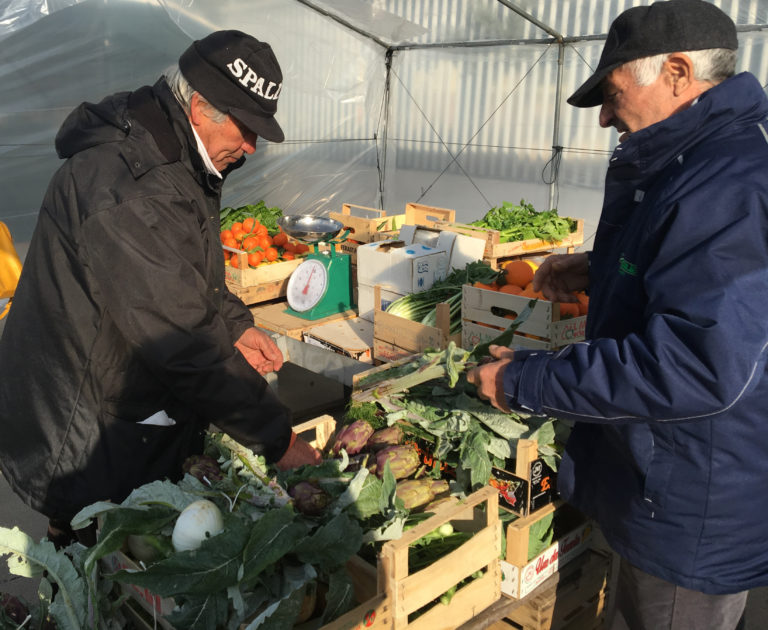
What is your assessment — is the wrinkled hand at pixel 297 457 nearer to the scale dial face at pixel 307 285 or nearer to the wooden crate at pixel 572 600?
the wooden crate at pixel 572 600

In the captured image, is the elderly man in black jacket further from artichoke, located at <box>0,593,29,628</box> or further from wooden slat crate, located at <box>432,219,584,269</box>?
wooden slat crate, located at <box>432,219,584,269</box>

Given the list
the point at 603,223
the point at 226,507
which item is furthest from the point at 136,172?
the point at 603,223

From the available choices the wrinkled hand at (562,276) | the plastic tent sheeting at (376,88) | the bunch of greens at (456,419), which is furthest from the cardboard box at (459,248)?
the plastic tent sheeting at (376,88)

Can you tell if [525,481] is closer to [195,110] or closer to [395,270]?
[195,110]

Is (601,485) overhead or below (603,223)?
below

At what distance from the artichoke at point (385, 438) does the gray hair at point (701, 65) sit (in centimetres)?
150

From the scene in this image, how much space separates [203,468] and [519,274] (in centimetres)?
224

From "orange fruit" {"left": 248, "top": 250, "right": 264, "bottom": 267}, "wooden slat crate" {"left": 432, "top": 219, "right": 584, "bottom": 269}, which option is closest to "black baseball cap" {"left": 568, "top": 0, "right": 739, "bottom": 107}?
"wooden slat crate" {"left": 432, "top": 219, "right": 584, "bottom": 269}

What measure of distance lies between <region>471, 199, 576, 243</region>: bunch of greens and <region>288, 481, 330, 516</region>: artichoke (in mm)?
3998

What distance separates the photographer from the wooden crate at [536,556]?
91.9 inches

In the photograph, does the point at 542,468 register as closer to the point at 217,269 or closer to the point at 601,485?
the point at 601,485

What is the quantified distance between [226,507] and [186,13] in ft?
24.2

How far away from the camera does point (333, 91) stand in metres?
10.1

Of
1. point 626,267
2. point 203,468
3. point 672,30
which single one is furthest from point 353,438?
point 672,30
